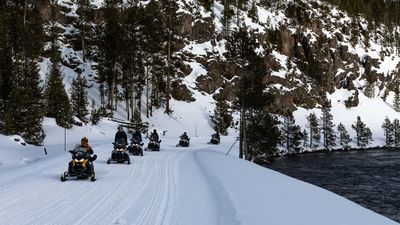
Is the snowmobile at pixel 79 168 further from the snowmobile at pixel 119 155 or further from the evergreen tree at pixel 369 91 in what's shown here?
the evergreen tree at pixel 369 91

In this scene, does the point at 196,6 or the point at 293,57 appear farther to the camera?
the point at 293,57

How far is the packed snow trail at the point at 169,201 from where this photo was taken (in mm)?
8734

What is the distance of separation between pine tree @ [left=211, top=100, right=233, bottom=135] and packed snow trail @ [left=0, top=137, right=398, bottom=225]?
176 feet

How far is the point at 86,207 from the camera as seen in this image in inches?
405

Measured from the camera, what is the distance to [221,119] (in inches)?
2810

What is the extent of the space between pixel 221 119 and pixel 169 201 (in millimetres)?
60280

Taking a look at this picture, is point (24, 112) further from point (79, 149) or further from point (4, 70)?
point (79, 149)

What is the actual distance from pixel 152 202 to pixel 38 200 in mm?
3121

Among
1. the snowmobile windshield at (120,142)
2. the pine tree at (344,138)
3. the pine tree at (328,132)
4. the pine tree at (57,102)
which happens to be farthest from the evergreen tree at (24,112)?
the pine tree at (344,138)

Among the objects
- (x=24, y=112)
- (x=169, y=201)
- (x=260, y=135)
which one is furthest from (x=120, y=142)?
(x=260, y=135)

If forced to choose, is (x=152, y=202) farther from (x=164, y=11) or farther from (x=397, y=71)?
(x=397, y=71)

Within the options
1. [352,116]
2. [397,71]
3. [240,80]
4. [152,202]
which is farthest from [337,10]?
[152,202]

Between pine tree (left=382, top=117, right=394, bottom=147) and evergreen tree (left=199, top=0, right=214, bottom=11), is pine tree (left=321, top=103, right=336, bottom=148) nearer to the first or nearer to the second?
pine tree (left=382, top=117, right=394, bottom=147)

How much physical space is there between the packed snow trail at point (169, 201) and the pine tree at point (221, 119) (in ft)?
176
